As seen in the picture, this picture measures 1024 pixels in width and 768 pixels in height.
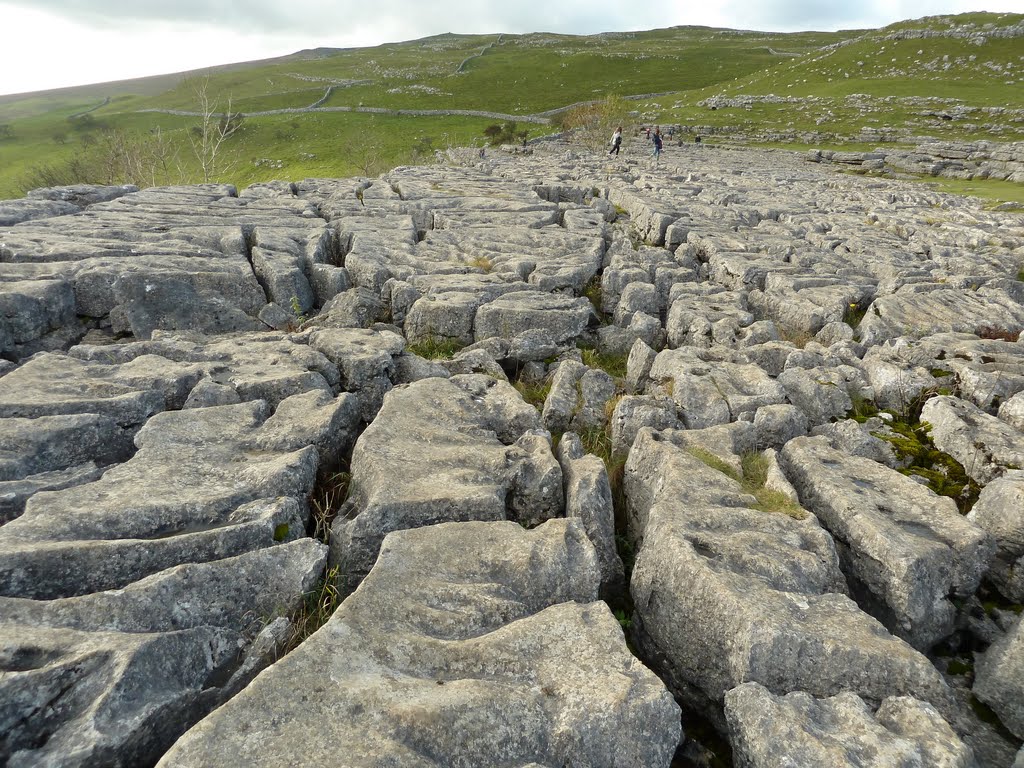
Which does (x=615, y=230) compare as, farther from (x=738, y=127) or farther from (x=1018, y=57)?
(x=1018, y=57)

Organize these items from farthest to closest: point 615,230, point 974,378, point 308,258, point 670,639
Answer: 1. point 615,230
2. point 308,258
3. point 974,378
4. point 670,639

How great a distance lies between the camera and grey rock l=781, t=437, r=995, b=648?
278 inches

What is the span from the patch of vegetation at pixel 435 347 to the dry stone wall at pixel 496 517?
0.57 ft

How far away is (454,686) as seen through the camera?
5.31 metres

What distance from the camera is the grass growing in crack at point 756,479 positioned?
8203 mm

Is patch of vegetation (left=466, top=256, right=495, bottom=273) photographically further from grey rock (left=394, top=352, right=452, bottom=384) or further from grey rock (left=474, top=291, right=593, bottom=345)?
grey rock (left=394, top=352, right=452, bottom=384)

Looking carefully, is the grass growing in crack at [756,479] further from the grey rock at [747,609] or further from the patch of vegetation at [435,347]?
the patch of vegetation at [435,347]

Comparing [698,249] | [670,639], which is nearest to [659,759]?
[670,639]

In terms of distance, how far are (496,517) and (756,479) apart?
4361 mm

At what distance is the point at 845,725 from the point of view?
533cm

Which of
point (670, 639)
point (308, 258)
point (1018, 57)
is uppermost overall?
point (1018, 57)

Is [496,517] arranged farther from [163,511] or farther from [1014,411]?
[1014,411]

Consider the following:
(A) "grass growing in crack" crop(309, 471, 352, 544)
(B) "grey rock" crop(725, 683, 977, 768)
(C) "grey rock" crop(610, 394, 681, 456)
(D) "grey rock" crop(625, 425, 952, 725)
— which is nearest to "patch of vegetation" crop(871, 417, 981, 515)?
(D) "grey rock" crop(625, 425, 952, 725)

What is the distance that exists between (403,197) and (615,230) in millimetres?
11119
